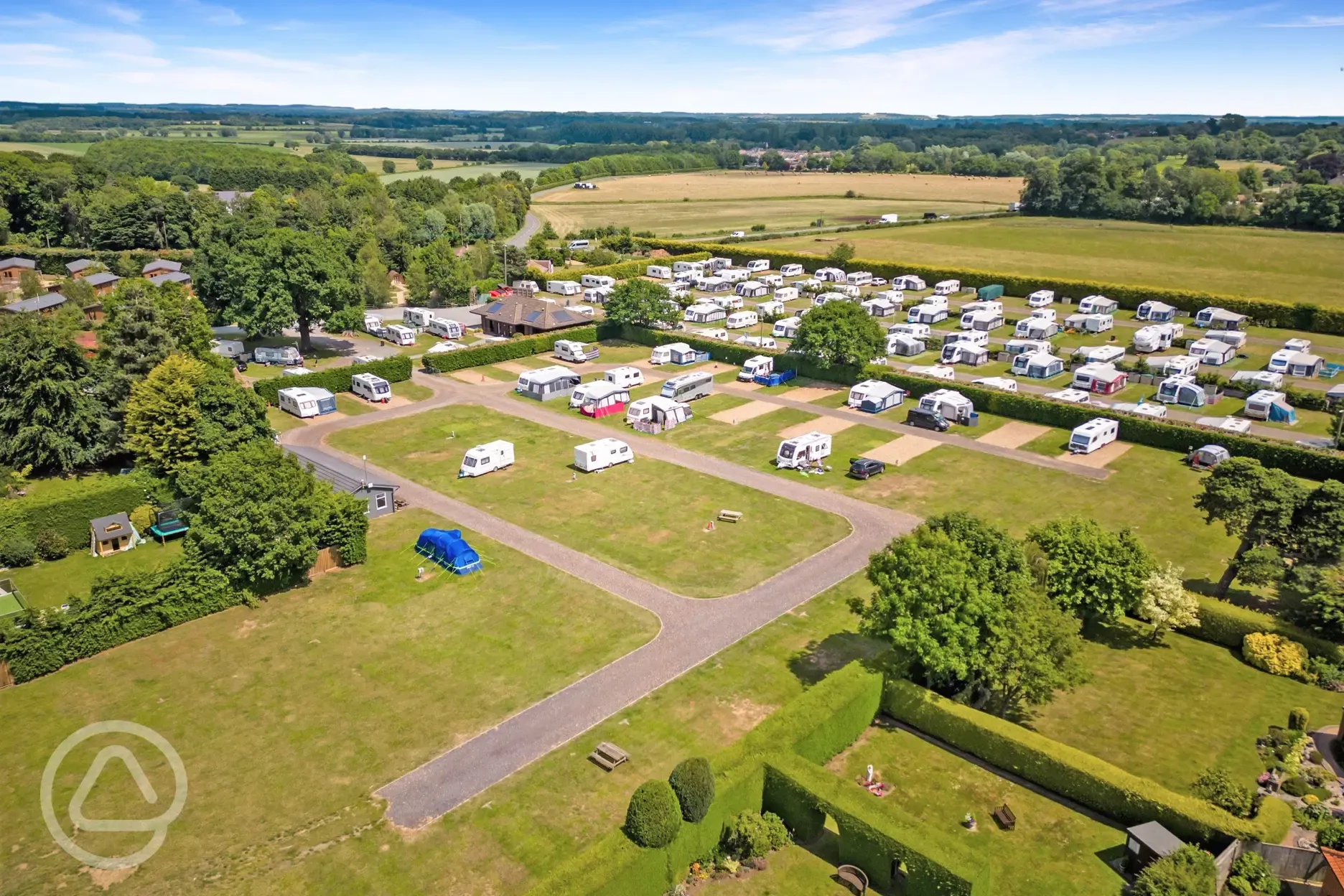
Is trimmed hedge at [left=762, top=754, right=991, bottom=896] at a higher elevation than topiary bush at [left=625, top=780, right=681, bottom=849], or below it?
below

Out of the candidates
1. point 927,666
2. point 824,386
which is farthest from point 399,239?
point 927,666

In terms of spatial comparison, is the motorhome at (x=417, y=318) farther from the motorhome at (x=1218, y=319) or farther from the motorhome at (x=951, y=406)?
the motorhome at (x=1218, y=319)

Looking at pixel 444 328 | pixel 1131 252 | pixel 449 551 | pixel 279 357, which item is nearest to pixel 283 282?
pixel 279 357

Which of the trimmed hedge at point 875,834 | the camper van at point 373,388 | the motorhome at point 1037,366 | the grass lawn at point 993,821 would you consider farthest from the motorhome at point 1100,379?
the camper van at point 373,388

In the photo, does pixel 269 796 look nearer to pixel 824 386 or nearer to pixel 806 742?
pixel 806 742

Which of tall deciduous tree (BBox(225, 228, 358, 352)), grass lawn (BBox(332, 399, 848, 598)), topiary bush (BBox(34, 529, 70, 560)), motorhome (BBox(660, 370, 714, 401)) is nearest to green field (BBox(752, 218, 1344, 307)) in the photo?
motorhome (BBox(660, 370, 714, 401))

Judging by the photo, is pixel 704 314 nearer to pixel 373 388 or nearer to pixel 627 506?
pixel 373 388

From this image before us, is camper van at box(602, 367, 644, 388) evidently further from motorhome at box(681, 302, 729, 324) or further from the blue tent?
the blue tent
